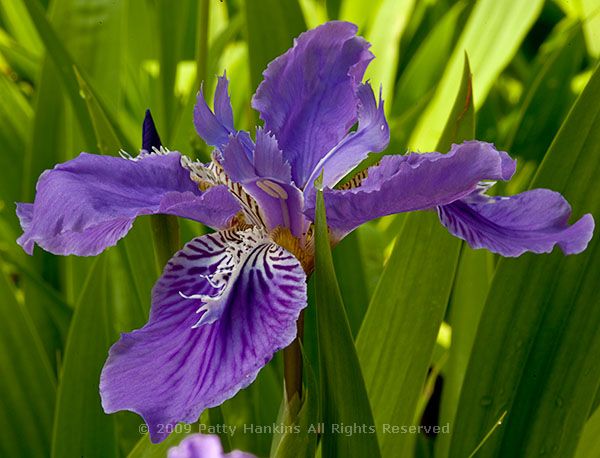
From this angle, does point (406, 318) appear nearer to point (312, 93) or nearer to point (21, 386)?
point (312, 93)

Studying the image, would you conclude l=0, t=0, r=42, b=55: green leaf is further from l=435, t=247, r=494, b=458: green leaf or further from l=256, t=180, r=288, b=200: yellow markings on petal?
l=256, t=180, r=288, b=200: yellow markings on petal

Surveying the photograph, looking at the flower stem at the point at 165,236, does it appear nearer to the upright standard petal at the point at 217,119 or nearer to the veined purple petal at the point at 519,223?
the upright standard petal at the point at 217,119

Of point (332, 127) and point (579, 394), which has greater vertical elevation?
point (332, 127)

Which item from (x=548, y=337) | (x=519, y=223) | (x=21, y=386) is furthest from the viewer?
(x=21, y=386)

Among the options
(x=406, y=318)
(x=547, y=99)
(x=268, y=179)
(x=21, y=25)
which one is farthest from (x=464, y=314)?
(x=21, y=25)

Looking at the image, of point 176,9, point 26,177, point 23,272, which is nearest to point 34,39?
point 176,9

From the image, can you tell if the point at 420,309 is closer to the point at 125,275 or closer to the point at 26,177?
the point at 125,275
